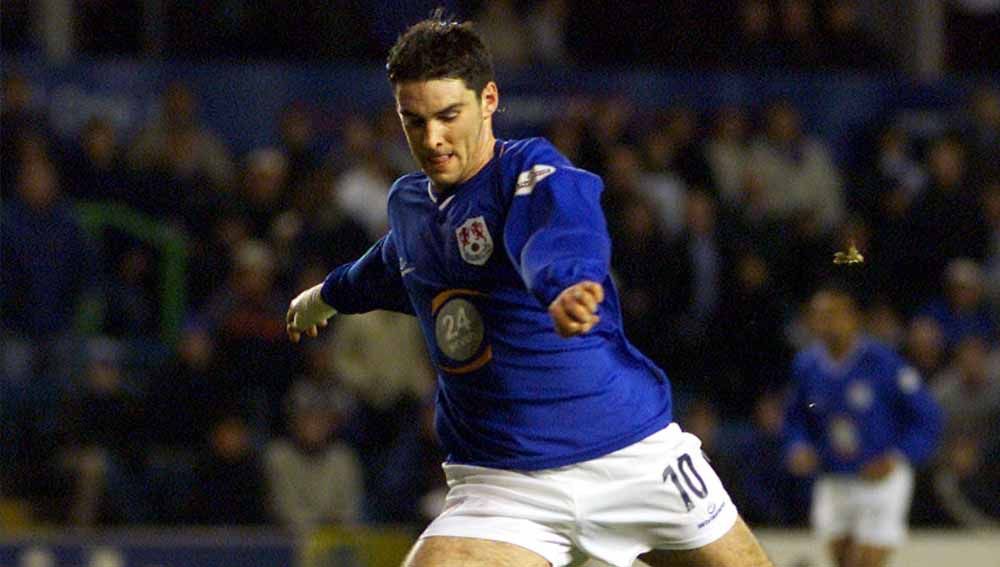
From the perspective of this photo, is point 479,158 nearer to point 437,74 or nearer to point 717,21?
point 437,74

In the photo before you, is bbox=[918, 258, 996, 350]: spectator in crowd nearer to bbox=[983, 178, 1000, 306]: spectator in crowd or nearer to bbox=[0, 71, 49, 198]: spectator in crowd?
bbox=[983, 178, 1000, 306]: spectator in crowd

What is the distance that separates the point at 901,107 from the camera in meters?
14.9

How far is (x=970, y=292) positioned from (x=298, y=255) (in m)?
4.60

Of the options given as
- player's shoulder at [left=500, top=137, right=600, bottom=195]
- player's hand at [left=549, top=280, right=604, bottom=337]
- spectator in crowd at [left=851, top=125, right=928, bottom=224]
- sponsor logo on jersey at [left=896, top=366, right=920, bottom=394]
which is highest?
player's shoulder at [left=500, top=137, right=600, bottom=195]

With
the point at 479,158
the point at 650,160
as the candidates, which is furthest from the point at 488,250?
the point at 650,160

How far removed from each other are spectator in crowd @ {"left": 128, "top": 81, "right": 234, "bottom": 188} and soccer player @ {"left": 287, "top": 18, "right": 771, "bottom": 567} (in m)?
7.16

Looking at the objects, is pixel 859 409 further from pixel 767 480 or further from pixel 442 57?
pixel 442 57

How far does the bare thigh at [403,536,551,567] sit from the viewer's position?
16.4ft

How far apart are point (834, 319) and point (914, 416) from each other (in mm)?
674

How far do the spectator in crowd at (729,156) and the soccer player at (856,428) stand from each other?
7.43 ft

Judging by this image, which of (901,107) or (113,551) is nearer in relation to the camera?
(113,551)

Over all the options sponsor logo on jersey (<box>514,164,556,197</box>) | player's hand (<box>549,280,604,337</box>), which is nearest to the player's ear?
sponsor logo on jersey (<box>514,164,556,197</box>)

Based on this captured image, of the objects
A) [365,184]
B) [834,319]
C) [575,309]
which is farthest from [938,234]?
[575,309]

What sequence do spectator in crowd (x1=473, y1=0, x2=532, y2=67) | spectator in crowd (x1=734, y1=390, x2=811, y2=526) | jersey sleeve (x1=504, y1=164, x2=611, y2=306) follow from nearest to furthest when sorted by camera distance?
1. jersey sleeve (x1=504, y1=164, x2=611, y2=306)
2. spectator in crowd (x1=734, y1=390, x2=811, y2=526)
3. spectator in crowd (x1=473, y1=0, x2=532, y2=67)
